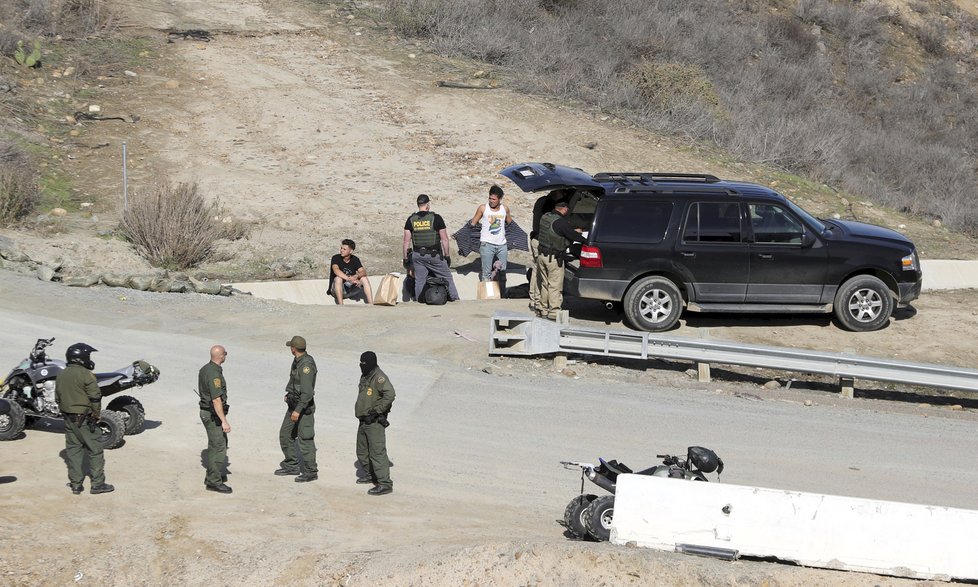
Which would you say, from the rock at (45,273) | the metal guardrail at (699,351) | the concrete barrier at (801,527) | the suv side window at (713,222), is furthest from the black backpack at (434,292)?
the concrete barrier at (801,527)

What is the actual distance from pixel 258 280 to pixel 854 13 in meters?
27.7

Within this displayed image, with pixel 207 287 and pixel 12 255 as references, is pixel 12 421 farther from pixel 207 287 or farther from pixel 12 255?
pixel 12 255

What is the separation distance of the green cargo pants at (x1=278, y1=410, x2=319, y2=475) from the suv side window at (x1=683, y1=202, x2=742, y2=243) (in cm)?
654

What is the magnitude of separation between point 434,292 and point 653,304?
365 centimetres

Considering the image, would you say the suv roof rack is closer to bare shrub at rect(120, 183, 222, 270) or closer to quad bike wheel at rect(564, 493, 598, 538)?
quad bike wheel at rect(564, 493, 598, 538)

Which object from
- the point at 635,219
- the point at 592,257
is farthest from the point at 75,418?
the point at 635,219

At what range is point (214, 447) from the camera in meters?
9.34

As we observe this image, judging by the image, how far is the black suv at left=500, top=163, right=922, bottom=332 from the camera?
1425cm

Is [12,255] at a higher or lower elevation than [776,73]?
lower

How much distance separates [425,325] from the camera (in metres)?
15.1

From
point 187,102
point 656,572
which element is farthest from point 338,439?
point 187,102

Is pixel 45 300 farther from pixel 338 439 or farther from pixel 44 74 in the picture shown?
pixel 44 74

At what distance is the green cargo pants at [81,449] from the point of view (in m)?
9.17

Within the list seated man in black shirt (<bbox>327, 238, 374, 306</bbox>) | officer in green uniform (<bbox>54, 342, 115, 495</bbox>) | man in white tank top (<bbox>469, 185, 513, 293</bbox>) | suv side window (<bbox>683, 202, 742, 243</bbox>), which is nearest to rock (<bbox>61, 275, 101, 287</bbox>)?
seated man in black shirt (<bbox>327, 238, 374, 306</bbox>)
